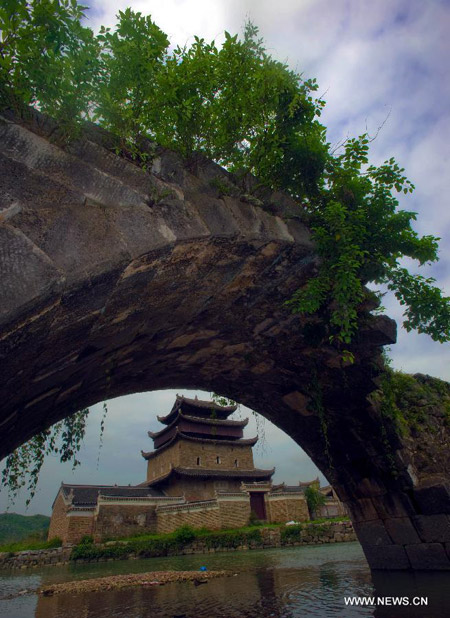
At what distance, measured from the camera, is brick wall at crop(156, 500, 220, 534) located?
85.3 ft

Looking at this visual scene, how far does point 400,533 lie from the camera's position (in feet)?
14.9

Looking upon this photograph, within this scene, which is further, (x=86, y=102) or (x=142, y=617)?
(x=142, y=617)

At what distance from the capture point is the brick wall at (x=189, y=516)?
1023 inches

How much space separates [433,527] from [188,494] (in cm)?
2993

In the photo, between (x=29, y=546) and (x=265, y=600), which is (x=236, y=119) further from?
(x=29, y=546)

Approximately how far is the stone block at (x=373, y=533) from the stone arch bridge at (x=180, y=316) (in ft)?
0.05

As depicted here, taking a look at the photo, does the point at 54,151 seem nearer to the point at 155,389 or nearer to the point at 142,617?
the point at 155,389

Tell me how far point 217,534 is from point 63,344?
24.1 meters

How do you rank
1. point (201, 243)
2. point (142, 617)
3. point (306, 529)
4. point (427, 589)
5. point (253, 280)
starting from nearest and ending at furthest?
point (201, 243) → point (253, 280) → point (427, 589) → point (142, 617) → point (306, 529)

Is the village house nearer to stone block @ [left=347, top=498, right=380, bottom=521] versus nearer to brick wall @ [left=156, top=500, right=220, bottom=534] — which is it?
brick wall @ [left=156, top=500, right=220, bottom=534]

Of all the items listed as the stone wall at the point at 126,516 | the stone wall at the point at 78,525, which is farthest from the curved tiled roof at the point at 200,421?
the stone wall at the point at 78,525

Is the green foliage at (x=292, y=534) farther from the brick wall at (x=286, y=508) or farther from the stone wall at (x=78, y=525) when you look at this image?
the stone wall at (x=78, y=525)

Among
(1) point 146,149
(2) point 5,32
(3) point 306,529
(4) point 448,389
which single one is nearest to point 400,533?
(4) point 448,389

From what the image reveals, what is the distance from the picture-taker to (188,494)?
3083cm
